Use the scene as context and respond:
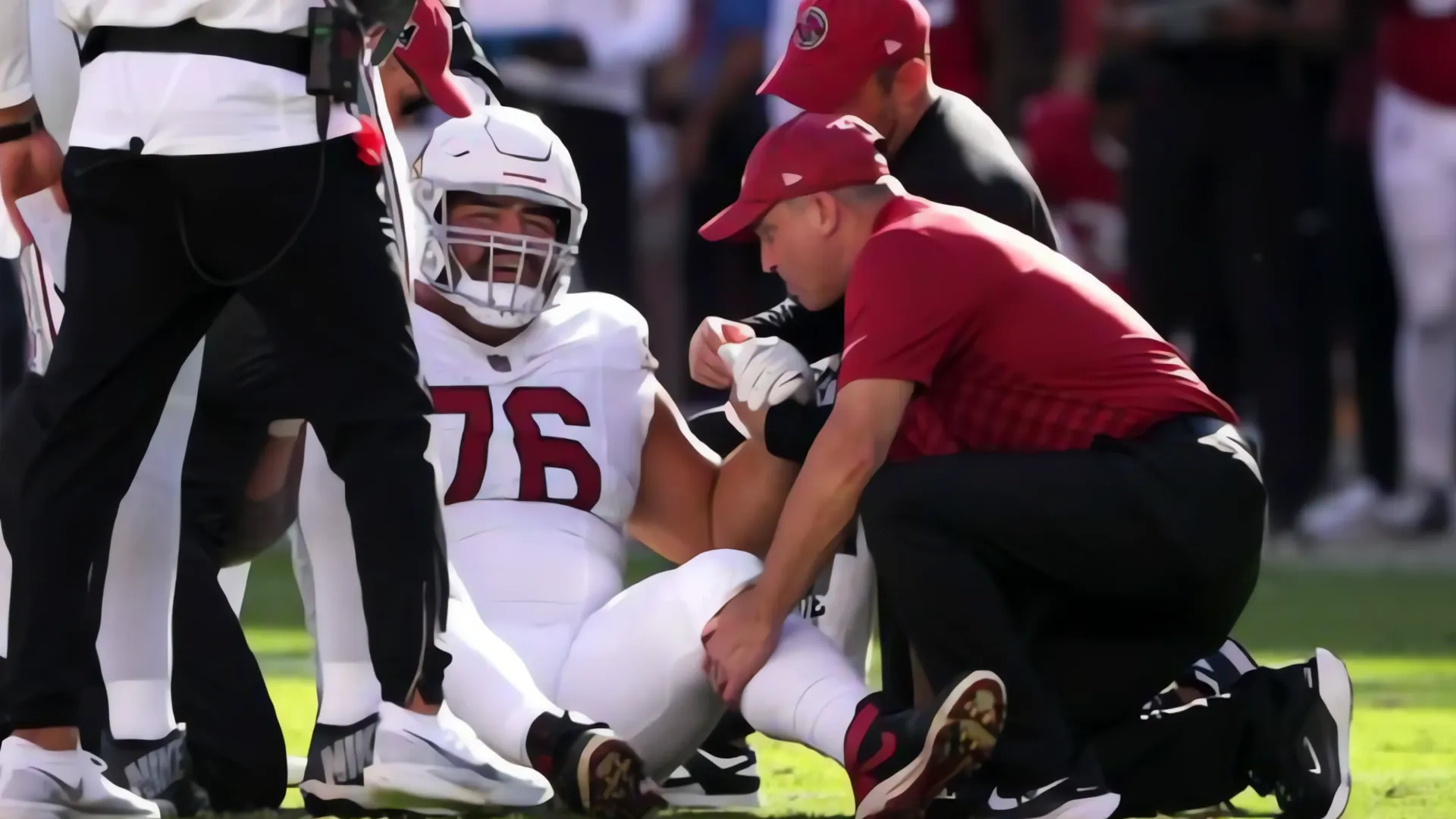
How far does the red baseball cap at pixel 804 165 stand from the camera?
13.2 feet

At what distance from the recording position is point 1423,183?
8820mm

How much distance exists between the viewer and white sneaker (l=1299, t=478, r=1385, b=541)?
29.9 feet

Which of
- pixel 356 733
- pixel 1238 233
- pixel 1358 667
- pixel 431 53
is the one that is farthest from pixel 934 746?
pixel 1238 233

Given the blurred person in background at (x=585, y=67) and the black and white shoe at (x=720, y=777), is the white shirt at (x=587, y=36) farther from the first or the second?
the black and white shoe at (x=720, y=777)

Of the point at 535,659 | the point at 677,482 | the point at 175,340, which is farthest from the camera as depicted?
the point at 677,482

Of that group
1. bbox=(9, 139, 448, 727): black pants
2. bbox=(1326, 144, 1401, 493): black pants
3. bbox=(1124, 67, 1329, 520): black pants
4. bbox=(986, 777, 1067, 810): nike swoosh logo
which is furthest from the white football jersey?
bbox=(1326, 144, 1401, 493): black pants

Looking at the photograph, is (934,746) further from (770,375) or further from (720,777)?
(720,777)

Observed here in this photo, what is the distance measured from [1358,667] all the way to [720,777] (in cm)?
230

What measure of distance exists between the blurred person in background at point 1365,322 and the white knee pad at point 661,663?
531 centimetres

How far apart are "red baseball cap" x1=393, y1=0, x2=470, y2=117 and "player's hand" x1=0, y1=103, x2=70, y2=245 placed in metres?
0.58

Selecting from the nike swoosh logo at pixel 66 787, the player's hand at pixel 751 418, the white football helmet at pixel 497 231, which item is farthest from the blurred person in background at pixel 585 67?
the nike swoosh logo at pixel 66 787

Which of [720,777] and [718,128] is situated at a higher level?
[720,777]

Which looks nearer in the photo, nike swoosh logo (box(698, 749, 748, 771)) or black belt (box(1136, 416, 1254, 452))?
black belt (box(1136, 416, 1254, 452))

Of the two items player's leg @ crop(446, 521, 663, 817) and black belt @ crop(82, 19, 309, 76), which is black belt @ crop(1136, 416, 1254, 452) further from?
black belt @ crop(82, 19, 309, 76)
